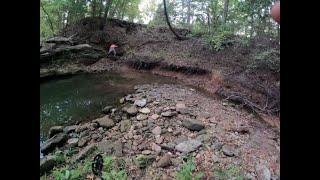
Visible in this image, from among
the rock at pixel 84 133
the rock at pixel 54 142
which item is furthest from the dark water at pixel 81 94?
the rock at pixel 84 133

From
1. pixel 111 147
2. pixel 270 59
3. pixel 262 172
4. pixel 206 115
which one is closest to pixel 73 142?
pixel 111 147

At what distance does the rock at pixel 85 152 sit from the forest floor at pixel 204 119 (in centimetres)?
Result: 13

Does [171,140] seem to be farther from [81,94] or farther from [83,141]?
[81,94]

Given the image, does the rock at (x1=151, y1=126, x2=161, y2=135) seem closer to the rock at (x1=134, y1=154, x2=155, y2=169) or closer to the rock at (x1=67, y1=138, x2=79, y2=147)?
the rock at (x1=134, y1=154, x2=155, y2=169)

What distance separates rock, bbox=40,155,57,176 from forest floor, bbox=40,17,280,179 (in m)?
0.39

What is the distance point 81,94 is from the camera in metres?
10.3

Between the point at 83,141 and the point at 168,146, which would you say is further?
the point at 83,141

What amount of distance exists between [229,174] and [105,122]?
11.7 ft

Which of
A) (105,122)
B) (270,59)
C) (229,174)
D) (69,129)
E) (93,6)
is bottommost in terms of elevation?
(229,174)

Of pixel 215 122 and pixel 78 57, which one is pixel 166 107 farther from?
pixel 78 57

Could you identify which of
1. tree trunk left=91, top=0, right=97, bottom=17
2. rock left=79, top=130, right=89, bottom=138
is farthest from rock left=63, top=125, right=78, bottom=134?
tree trunk left=91, top=0, right=97, bottom=17

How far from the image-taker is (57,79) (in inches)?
498

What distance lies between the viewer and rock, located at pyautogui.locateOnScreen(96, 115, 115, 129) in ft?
23.5

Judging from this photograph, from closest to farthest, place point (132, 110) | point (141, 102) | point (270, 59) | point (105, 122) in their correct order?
point (105, 122), point (132, 110), point (141, 102), point (270, 59)
